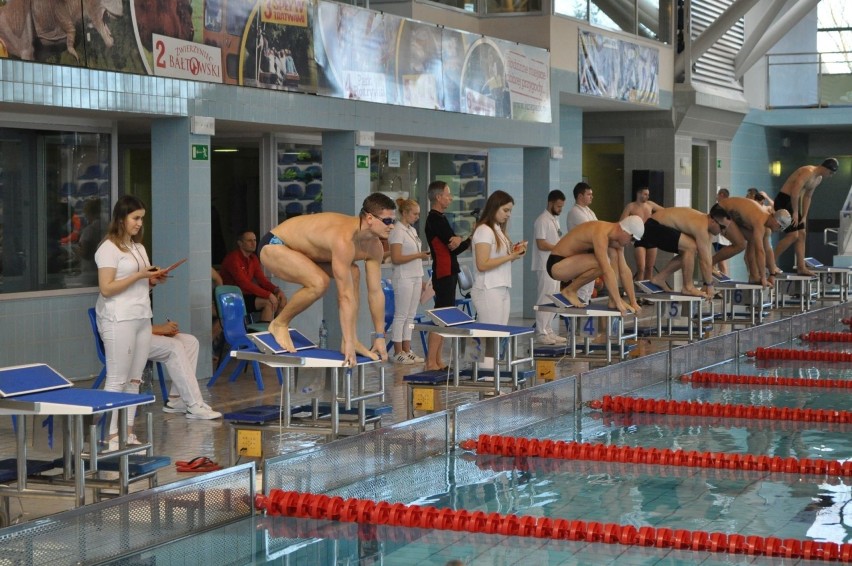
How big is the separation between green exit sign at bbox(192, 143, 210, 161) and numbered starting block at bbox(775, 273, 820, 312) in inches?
275

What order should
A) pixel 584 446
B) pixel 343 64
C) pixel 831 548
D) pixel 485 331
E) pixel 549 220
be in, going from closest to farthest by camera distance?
pixel 831 548, pixel 584 446, pixel 485 331, pixel 343 64, pixel 549 220

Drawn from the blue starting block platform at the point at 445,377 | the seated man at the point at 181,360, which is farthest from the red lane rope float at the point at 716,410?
the seated man at the point at 181,360

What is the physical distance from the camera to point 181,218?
33.9 ft

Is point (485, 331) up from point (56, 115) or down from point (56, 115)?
down

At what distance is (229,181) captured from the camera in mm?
13164

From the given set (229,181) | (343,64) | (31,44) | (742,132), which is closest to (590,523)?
(31,44)

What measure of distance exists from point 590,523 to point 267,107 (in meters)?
6.08

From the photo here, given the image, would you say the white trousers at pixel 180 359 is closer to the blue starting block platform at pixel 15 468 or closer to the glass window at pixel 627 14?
the blue starting block platform at pixel 15 468

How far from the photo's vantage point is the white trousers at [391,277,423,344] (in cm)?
1160

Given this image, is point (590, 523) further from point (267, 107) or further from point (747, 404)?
point (267, 107)

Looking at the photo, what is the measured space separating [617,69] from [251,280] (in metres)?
7.67

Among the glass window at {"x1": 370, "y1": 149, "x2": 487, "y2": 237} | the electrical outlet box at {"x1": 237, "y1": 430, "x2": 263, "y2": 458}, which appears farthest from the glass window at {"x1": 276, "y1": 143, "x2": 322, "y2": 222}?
the electrical outlet box at {"x1": 237, "y1": 430, "x2": 263, "y2": 458}

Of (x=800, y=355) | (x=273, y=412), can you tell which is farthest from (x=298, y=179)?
(x=273, y=412)

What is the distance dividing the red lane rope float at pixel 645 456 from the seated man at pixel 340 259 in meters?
1.10
